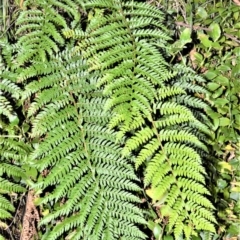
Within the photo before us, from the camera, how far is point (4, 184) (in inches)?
94.7

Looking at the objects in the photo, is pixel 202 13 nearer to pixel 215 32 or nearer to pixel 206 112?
pixel 215 32

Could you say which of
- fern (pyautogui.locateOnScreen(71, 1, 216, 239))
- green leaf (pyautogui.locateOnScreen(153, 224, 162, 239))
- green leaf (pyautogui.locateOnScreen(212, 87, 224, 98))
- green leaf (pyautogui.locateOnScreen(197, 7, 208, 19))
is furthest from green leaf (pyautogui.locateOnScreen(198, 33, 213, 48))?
green leaf (pyautogui.locateOnScreen(153, 224, 162, 239))

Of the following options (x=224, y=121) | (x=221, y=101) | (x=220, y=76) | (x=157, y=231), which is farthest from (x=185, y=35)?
(x=157, y=231)

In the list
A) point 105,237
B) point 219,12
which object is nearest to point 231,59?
point 219,12

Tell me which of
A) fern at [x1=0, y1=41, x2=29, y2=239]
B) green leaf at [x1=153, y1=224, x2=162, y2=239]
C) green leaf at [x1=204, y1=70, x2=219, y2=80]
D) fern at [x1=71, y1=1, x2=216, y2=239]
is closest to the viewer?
fern at [x1=71, y1=1, x2=216, y2=239]

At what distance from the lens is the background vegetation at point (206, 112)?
2.51m

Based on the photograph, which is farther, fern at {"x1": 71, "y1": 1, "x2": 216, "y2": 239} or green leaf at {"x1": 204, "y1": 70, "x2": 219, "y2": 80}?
green leaf at {"x1": 204, "y1": 70, "x2": 219, "y2": 80}

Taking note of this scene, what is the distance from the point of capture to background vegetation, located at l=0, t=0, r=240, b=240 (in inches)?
99.0

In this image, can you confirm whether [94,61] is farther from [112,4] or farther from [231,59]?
[231,59]

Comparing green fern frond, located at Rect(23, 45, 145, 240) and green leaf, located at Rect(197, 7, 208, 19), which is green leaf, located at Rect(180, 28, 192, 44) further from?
green fern frond, located at Rect(23, 45, 145, 240)

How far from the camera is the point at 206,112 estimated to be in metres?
2.76

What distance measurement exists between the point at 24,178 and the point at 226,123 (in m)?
1.17

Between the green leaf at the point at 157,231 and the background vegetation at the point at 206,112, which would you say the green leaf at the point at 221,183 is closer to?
the background vegetation at the point at 206,112

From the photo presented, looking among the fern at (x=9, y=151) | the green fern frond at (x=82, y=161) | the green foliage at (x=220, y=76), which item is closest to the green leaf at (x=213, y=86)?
the green foliage at (x=220, y=76)
